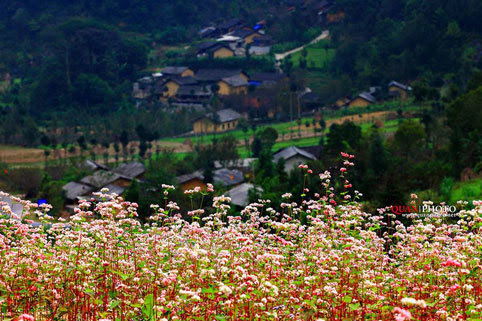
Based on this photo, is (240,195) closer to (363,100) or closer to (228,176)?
(228,176)

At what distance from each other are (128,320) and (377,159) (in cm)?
2048

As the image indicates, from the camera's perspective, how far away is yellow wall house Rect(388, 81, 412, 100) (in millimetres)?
50750

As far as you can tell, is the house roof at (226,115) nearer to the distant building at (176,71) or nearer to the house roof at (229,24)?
the distant building at (176,71)

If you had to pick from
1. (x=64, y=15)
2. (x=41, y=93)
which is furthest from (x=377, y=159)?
(x=64, y=15)

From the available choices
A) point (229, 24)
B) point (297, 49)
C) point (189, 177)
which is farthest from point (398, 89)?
point (229, 24)

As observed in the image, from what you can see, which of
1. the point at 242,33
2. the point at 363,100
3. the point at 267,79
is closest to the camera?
the point at 363,100

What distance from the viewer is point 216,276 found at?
566cm

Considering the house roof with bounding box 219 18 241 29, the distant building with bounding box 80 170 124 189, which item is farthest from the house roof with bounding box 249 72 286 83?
the distant building with bounding box 80 170 124 189

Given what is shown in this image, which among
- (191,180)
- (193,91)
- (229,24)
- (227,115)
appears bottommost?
(191,180)

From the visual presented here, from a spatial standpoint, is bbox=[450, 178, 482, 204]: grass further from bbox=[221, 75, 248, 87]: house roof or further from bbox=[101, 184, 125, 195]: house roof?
bbox=[221, 75, 248, 87]: house roof

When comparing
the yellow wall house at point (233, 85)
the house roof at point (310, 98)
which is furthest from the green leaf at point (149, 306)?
the yellow wall house at point (233, 85)

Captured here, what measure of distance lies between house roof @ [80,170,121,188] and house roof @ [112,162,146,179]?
73 centimetres

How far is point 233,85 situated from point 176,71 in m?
7.46

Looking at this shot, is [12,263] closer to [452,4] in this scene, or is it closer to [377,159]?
[377,159]
